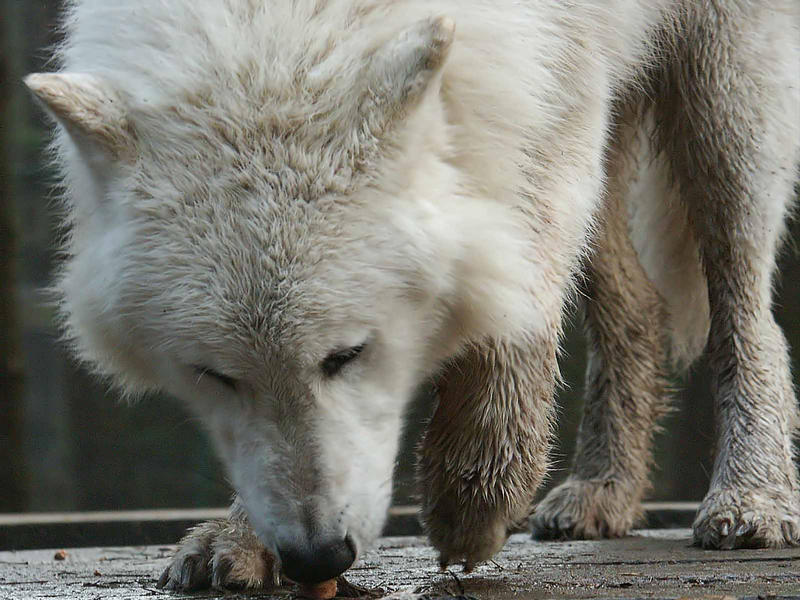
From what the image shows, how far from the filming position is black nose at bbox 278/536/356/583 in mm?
2480

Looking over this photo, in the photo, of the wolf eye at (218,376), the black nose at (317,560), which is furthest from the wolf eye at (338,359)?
the black nose at (317,560)

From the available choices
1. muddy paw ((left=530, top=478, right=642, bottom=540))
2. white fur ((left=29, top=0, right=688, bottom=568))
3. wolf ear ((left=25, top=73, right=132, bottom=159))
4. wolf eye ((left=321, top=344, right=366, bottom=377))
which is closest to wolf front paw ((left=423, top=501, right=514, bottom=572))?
white fur ((left=29, top=0, right=688, bottom=568))

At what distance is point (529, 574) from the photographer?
3197mm

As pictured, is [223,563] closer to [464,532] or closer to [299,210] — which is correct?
[464,532]

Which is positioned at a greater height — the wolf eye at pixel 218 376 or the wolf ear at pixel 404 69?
the wolf ear at pixel 404 69

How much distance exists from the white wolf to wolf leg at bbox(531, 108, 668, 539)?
1.16 m

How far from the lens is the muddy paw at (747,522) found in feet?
12.4

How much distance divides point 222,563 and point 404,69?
1.42 meters

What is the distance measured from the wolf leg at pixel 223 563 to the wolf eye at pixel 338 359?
821 mm

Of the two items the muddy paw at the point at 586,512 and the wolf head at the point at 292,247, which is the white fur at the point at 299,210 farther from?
the muddy paw at the point at 586,512

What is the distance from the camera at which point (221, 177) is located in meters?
2.51

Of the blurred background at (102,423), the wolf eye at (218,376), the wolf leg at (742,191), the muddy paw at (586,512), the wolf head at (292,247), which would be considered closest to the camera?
the wolf head at (292,247)

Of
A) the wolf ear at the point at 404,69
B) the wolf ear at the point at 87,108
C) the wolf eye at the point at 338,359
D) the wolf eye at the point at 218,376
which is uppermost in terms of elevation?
the wolf ear at the point at 404,69

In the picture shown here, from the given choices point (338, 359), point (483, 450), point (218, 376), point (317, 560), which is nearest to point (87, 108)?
point (218, 376)
